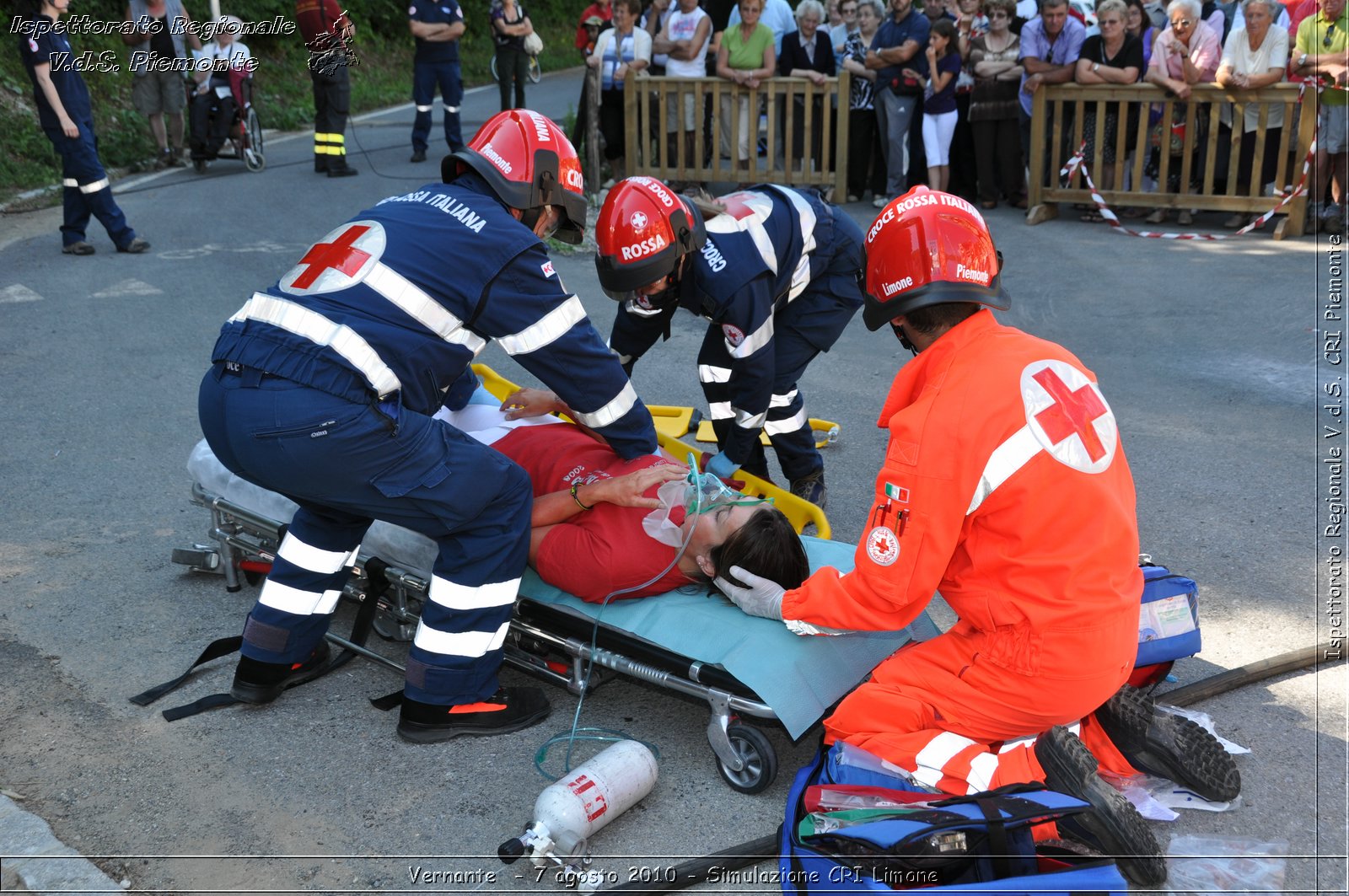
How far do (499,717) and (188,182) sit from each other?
10.7 m

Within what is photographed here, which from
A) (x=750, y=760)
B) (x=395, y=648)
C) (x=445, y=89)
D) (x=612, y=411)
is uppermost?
(x=445, y=89)

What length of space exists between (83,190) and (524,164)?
7005mm

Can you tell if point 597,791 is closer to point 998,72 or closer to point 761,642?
point 761,642

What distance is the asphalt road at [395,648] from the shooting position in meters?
3.15

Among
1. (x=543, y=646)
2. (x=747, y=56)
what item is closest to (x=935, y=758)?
(x=543, y=646)

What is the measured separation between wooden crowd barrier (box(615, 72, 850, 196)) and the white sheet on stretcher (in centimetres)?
809

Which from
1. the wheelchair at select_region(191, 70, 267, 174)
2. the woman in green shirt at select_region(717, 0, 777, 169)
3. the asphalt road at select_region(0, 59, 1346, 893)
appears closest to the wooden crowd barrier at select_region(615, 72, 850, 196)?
the woman in green shirt at select_region(717, 0, 777, 169)

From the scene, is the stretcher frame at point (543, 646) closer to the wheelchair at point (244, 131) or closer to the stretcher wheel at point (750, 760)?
the stretcher wheel at point (750, 760)

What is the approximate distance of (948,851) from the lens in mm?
2594

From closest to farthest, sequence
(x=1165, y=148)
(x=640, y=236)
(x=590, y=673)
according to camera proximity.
Result: (x=590, y=673) → (x=640, y=236) → (x=1165, y=148)

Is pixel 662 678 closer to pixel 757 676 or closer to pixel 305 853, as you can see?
pixel 757 676

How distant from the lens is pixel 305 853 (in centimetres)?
310

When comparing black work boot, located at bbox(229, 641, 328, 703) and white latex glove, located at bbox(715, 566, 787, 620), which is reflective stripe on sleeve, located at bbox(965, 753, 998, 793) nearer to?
white latex glove, located at bbox(715, 566, 787, 620)

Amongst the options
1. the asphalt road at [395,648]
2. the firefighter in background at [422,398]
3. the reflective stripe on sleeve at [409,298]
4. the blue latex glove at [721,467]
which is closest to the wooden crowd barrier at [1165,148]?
the asphalt road at [395,648]
